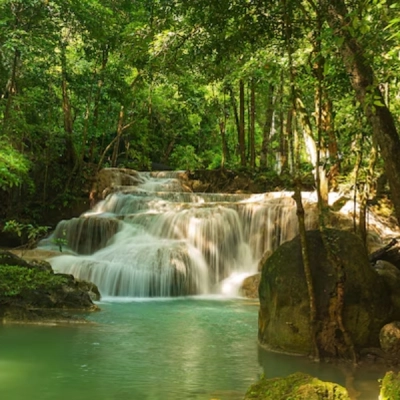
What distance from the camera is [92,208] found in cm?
1795

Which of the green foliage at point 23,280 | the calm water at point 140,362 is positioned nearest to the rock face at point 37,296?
the green foliage at point 23,280

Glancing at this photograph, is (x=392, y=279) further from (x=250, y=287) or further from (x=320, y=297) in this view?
(x=250, y=287)

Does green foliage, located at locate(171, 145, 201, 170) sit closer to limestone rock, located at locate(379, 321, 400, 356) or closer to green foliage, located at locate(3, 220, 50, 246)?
green foliage, located at locate(3, 220, 50, 246)

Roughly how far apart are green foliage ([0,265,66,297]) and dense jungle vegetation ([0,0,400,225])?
1754 mm

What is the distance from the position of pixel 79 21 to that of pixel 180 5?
6174 millimetres

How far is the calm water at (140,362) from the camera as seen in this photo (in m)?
4.82

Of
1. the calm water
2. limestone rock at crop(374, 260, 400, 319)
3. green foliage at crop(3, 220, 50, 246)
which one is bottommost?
the calm water

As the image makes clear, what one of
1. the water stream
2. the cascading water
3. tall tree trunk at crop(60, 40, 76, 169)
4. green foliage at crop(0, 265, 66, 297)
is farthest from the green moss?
tall tree trunk at crop(60, 40, 76, 169)

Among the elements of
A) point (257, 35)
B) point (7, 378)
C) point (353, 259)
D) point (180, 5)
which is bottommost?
point (7, 378)

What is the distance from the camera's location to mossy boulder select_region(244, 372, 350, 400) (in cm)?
350

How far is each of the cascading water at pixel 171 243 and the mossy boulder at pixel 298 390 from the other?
851cm

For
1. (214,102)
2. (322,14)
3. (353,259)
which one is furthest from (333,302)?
(214,102)

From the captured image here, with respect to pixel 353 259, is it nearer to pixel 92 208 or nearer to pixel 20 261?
pixel 20 261

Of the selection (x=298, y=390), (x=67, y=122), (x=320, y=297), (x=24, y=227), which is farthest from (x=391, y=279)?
(x=67, y=122)
